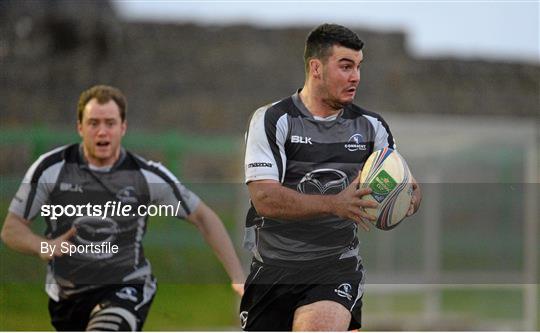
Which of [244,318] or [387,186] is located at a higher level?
[387,186]

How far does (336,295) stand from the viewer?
4.88 m

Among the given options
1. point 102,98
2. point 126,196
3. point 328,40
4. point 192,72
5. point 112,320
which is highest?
point 192,72

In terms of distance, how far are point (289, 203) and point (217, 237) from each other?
1011 millimetres

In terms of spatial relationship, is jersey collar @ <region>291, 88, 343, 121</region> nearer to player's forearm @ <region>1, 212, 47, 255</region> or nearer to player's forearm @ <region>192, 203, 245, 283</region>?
player's forearm @ <region>192, 203, 245, 283</region>

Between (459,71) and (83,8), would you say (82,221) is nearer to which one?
(83,8)

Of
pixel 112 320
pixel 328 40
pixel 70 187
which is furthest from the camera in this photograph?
pixel 70 187

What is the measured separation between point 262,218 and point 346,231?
39cm

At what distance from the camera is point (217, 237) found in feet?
18.9

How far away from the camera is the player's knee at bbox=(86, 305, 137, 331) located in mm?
5316

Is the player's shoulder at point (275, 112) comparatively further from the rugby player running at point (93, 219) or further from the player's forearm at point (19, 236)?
the player's forearm at point (19, 236)

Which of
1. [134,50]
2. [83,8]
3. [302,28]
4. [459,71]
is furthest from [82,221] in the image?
[459,71]

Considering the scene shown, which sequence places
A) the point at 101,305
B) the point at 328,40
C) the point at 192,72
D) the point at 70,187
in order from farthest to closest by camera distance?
the point at 192,72 → the point at 70,187 → the point at 101,305 → the point at 328,40

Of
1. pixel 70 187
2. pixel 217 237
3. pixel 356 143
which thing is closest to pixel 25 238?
pixel 70 187

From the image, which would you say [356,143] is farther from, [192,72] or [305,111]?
[192,72]
